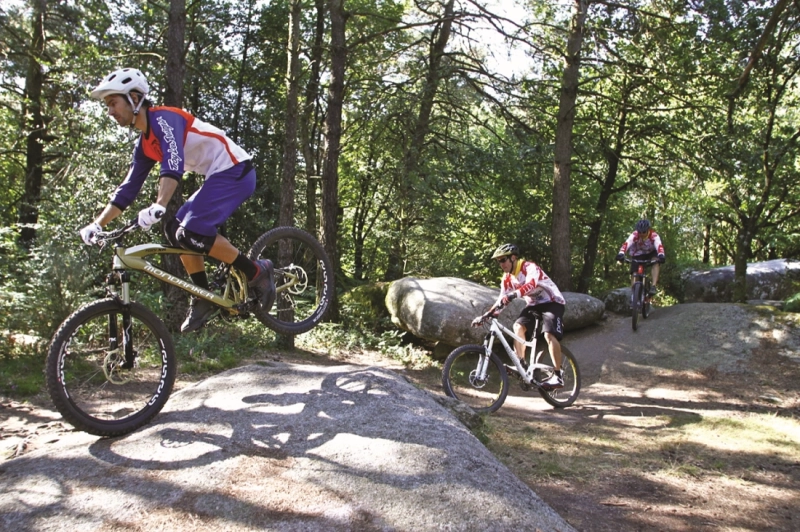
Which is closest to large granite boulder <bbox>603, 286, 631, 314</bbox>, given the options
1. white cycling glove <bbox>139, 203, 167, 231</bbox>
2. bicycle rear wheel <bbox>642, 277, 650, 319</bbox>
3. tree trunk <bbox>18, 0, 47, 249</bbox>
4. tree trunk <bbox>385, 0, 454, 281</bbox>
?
bicycle rear wheel <bbox>642, 277, 650, 319</bbox>

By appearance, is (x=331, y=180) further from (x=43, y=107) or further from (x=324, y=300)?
(x=43, y=107)

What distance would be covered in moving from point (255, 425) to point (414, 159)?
941 centimetres

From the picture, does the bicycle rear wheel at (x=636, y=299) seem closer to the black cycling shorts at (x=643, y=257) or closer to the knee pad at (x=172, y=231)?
the black cycling shorts at (x=643, y=257)

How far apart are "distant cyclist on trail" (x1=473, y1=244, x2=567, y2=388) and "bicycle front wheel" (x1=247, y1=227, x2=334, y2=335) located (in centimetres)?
250

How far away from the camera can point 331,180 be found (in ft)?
33.7

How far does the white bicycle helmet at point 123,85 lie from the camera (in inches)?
137

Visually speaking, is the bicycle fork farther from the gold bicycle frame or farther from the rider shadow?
the rider shadow

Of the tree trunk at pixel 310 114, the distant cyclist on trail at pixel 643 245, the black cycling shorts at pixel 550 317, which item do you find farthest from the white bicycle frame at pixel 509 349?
the tree trunk at pixel 310 114

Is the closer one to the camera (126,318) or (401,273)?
(126,318)

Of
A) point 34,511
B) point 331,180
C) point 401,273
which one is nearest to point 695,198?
point 401,273

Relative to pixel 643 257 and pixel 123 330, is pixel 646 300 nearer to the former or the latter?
pixel 643 257

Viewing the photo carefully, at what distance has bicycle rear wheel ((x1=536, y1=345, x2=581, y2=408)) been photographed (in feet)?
25.1

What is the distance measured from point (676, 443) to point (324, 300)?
429 cm

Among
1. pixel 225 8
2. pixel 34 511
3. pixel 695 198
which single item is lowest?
pixel 34 511
